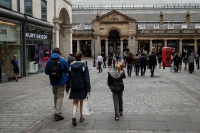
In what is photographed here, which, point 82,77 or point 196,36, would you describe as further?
point 196,36

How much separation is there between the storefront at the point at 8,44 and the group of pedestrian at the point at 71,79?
9620 millimetres

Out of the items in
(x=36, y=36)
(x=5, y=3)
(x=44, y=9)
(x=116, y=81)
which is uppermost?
(x=44, y=9)

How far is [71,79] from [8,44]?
37.2 ft

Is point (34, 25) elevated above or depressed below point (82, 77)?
above

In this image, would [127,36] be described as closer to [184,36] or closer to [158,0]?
[184,36]

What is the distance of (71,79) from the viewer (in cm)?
689

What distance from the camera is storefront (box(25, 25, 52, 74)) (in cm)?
1986

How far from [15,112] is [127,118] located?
341 centimetres

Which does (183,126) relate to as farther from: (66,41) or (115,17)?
(115,17)

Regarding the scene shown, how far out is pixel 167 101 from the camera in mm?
9773

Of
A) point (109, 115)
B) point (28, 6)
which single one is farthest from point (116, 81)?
point (28, 6)

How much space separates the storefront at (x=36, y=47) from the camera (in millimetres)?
19859

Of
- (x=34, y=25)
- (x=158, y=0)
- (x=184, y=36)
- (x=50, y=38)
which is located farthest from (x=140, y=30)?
(x=34, y=25)

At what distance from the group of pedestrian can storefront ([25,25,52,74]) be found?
12667mm
